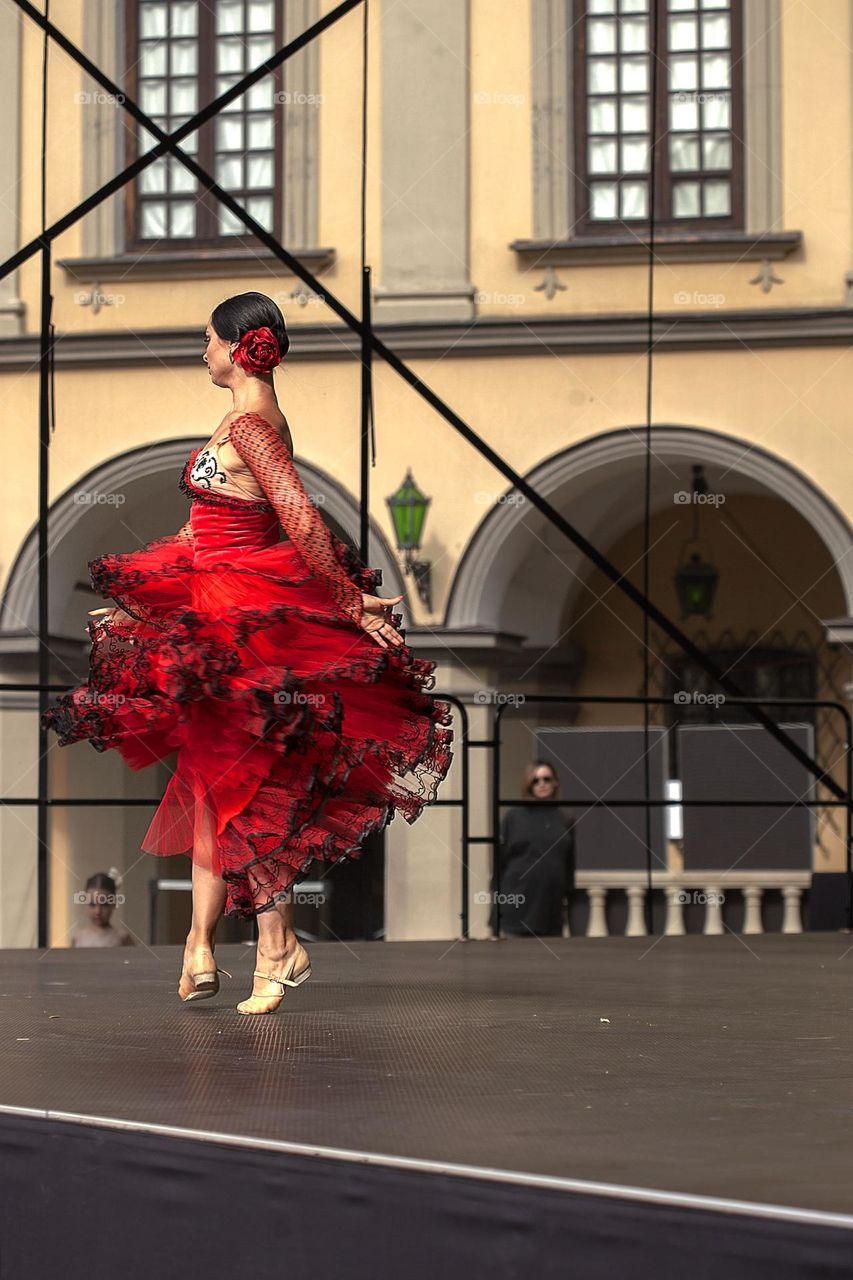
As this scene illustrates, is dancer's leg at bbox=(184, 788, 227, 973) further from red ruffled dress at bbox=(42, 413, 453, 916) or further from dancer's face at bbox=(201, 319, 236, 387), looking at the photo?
dancer's face at bbox=(201, 319, 236, 387)

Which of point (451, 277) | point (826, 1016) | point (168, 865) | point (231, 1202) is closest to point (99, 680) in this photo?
point (826, 1016)

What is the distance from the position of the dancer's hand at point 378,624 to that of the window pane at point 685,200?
8181 mm

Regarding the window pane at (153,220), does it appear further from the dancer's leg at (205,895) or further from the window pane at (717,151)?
the dancer's leg at (205,895)

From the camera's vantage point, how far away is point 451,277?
11.5 meters

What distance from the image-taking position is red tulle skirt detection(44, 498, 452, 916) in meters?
3.82

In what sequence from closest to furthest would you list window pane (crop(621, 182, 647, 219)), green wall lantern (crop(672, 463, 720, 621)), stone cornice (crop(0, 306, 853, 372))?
stone cornice (crop(0, 306, 853, 372)) < window pane (crop(621, 182, 647, 219)) < green wall lantern (crop(672, 463, 720, 621))

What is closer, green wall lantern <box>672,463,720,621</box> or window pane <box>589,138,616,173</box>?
window pane <box>589,138,616,173</box>

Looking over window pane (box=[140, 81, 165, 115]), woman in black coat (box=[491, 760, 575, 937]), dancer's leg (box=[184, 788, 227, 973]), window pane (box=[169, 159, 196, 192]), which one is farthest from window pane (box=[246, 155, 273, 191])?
dancer's leg (box=[184, 788, 227, 973])

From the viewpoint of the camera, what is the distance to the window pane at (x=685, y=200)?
11695 mm

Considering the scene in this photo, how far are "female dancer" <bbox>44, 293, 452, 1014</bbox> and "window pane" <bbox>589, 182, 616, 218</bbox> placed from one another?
25.9ft

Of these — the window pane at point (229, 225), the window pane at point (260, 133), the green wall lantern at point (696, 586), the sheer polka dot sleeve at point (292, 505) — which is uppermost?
the window pane at point (260, 133)

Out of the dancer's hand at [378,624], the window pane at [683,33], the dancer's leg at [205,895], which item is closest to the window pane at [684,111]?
the window pane at [683,33]

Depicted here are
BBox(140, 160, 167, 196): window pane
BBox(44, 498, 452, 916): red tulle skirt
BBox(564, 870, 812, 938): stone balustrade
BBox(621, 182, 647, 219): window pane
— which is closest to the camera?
BBox(44, 498, 452, 916): red tulle skirt

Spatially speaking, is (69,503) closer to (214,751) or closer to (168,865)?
(168,865)
